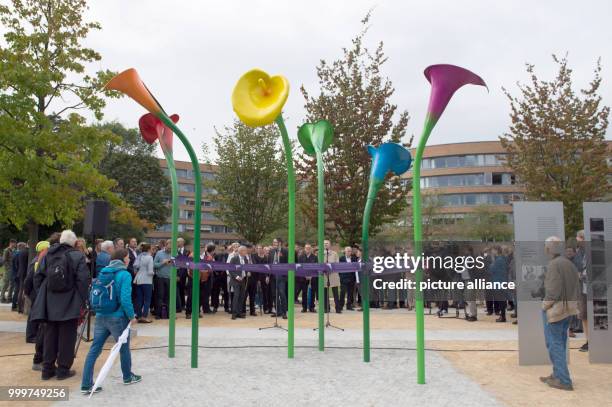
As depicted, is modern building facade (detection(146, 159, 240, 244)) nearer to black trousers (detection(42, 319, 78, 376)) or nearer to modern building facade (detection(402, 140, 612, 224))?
modern building facade (detection(402, 140, 612, 224))

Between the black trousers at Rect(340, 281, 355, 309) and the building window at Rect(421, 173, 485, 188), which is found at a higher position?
the building window at Rect(421, 173, 485, 188)

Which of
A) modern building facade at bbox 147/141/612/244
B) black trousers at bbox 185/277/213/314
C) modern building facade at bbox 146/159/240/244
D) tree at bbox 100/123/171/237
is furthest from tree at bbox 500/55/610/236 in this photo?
modern building facade at bbox 146/159/240/244

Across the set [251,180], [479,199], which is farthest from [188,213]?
[251,180]

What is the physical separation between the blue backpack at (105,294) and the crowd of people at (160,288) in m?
0.02

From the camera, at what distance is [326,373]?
709cm

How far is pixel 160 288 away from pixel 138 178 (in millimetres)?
35946

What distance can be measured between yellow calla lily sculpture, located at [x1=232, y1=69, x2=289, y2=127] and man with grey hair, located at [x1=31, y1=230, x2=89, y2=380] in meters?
2.97

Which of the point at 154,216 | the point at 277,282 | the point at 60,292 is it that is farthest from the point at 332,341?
the point at 154,216

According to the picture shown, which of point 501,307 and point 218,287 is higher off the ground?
point 218,287

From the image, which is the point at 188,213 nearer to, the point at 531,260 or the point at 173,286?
the point at 173,286

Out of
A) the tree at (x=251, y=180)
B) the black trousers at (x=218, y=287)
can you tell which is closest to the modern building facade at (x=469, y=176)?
the tree at (x=251, y=180)

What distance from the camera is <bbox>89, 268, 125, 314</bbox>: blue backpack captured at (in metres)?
6.07

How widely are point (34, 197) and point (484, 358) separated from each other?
10.3 meters

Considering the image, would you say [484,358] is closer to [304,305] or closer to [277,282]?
[277,282]
